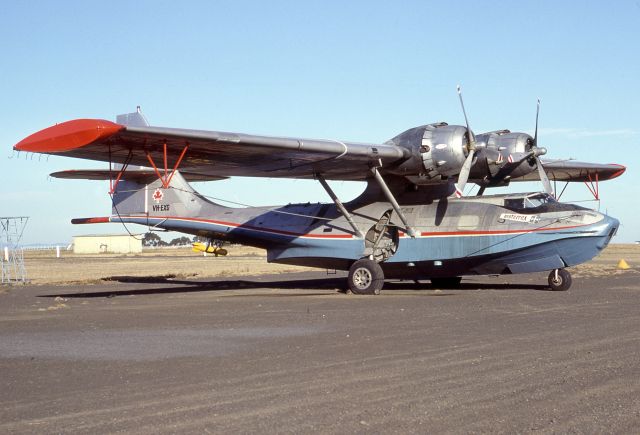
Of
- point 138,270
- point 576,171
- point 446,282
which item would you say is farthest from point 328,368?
point 138,270

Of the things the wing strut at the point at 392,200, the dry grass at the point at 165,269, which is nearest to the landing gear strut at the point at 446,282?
the wing strut at the point at 392,200

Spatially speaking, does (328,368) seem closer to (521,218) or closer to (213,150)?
(213,150)

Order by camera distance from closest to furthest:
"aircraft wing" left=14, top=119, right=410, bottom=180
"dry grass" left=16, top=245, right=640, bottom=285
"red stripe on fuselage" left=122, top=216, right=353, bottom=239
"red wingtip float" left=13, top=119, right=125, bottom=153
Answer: "red wingtip float" left=13, top=119, right=125, bottom=153
"aircraft wing" left=14, top=119, right=410, bottom=180
"red stripe on fuselage" left=122, top=216, right=353, bottom=239
"dry grass" left=16, top=245, right=640, bottom=285

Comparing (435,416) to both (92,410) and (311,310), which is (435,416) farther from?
Answer: (311,310)

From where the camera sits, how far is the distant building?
117m

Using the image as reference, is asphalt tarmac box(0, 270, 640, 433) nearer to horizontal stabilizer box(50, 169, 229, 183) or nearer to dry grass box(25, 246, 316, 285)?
horizontal stabilizer box(50, 169, 229, 183)

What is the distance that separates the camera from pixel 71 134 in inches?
669

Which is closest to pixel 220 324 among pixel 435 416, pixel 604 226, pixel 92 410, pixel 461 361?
pixel 461 361

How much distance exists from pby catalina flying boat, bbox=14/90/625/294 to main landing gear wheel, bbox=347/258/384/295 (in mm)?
33

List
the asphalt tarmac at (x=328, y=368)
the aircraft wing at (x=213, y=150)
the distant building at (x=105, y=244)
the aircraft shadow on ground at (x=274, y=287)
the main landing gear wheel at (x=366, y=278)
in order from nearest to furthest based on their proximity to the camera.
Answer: the asphalt tarmac at (x=328, y=368) → the aircraft wing at (x=213, y=150) → the main landing gear wheel at (x=366, y=278) → the aircraft shadow on ground at (x=274, y=287) → the distant building at (x=105, y=244)

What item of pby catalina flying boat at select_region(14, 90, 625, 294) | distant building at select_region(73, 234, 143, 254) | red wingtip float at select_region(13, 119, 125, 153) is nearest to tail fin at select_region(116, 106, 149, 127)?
pby catalina flying boat at select_region(14, 90, 625, 294)

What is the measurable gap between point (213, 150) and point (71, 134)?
4.46 m

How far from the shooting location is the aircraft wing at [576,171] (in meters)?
27.1

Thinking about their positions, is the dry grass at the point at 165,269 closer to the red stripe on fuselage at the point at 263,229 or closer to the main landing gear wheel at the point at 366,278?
the red stripe on fuselage at the point at 263,229
